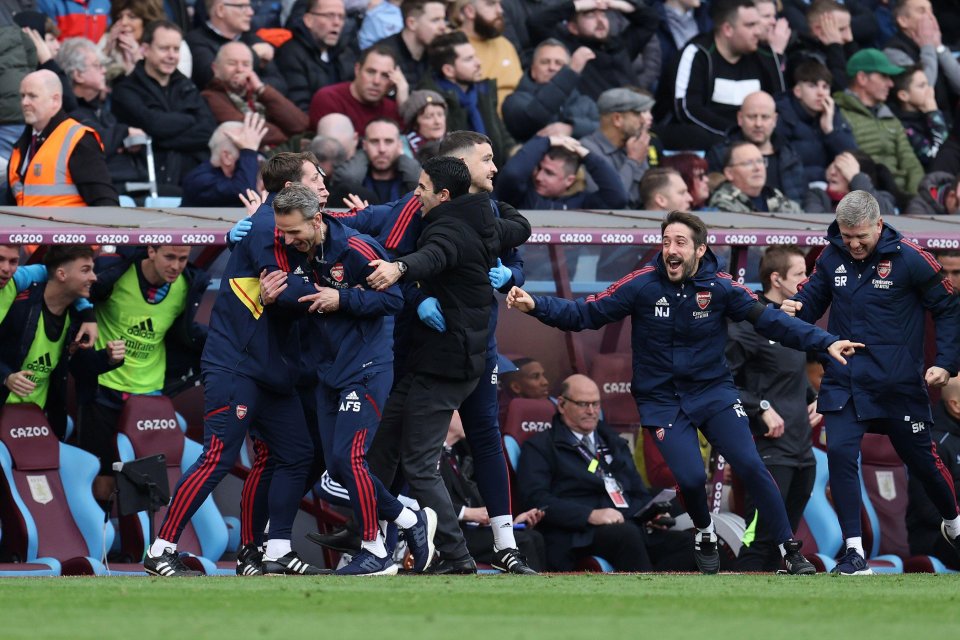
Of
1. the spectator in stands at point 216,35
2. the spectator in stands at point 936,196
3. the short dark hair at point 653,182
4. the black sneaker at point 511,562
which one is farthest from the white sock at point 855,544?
the spectator in stands at point 216,35

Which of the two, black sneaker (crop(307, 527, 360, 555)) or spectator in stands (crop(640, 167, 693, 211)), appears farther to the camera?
spectator in stands (crop(640, 167, 693, 211))

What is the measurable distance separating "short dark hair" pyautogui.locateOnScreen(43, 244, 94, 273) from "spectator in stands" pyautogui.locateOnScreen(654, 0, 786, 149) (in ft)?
20.2

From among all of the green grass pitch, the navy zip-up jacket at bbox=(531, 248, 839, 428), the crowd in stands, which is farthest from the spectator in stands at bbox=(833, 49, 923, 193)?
the green grass pitch

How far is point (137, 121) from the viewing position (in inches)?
526

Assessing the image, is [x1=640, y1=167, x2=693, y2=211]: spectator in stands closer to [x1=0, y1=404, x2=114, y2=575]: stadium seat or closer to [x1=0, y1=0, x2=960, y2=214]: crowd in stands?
[x1=0, y1=0, x2=960, y2=214]: crowd in stands

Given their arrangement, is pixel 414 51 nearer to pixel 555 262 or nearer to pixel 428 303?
pixel 555 262

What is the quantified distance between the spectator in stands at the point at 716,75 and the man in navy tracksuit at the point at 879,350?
17.0ft

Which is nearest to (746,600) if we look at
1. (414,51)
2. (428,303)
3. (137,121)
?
(428,303)

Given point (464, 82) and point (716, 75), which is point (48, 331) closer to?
point (464, 82)

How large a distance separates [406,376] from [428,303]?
47cm

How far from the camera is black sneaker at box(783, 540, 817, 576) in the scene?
1052cm

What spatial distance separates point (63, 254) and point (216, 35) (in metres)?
3.75

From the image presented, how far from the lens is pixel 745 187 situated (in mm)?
14242

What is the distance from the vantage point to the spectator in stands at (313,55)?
14.7m
